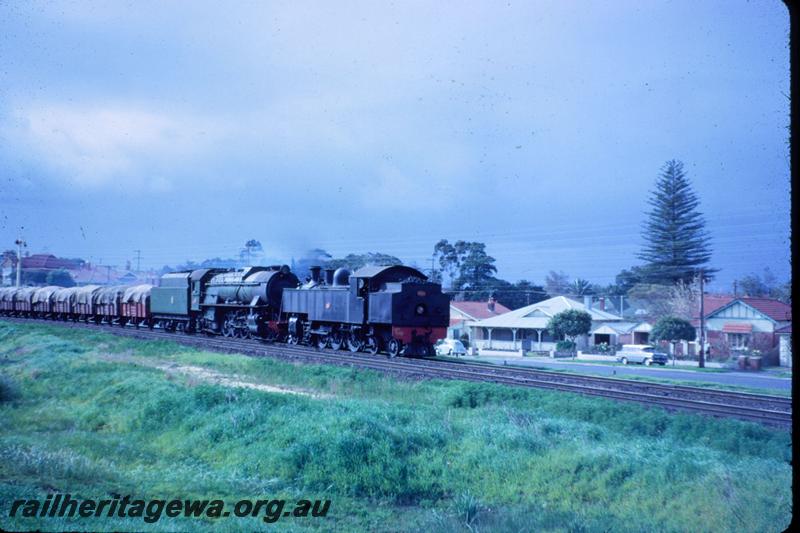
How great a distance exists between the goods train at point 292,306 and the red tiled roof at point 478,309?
31.9m

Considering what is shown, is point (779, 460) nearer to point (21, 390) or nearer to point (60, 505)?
point (60, 505)

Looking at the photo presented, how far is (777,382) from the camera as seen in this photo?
92.5 ft

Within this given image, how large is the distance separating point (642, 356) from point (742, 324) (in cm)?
684

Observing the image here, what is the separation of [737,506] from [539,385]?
30.9 ft

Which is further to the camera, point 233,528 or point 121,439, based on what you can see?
point 121,439

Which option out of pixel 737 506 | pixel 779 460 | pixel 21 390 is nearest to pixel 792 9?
pixel 737 506

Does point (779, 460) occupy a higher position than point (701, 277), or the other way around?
point (701, 277)

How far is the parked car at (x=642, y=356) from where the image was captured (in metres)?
42.3

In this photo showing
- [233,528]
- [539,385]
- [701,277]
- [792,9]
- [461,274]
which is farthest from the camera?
[461,274]

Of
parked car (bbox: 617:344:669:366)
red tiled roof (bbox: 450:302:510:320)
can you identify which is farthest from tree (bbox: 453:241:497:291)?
parked car (bbox: 617:344:669:366)

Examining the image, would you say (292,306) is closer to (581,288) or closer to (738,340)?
(738,340)

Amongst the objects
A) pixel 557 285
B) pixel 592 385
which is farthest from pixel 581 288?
pixel 592 385

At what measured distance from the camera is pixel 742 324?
40844 mm

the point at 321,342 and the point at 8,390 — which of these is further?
the point at 321,342
